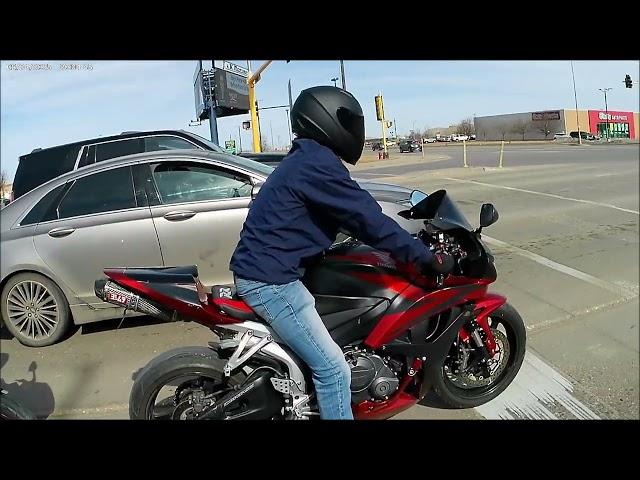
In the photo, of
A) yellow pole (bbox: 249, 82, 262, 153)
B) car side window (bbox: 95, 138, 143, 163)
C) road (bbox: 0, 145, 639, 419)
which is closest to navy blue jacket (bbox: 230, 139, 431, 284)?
road (bbox: 0, 145, 639, 419)

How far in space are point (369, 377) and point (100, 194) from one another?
9.90 ft

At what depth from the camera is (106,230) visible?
13.0 ft

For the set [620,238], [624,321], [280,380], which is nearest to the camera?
[280,380]

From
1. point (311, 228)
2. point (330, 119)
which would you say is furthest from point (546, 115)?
point (311, 228)

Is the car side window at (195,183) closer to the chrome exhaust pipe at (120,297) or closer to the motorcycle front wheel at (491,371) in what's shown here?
the chrome exhaust pipe at (120,297)

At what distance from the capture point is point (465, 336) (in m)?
2.68

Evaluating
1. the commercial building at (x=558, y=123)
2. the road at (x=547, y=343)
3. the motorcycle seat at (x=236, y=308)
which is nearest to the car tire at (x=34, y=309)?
the road at (x=547, y=343)

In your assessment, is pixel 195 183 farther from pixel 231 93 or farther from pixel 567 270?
pixel 231 93

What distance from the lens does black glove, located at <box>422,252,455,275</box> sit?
2.15 m
